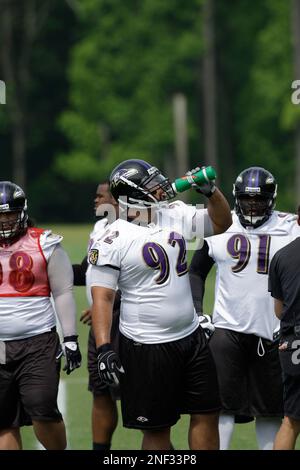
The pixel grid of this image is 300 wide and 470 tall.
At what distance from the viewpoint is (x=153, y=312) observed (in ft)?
20.8

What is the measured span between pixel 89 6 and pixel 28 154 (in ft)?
21.9

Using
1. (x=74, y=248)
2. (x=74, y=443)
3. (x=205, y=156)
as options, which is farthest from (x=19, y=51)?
(x=74, y=443)

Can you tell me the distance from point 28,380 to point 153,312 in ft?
→ 3.03

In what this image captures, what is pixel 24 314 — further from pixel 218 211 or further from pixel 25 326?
pixel 218 211

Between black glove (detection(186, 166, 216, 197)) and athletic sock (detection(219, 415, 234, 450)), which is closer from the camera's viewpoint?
black glove (detection(186, 166, 216, 197))

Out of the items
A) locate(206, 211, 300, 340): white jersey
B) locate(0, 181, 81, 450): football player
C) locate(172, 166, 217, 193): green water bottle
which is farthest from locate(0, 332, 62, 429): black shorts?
locate(172, 166, 217, 193): green water bottle

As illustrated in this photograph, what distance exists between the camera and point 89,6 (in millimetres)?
46875

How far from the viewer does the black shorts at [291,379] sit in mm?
6465

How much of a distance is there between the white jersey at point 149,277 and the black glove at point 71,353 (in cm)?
50

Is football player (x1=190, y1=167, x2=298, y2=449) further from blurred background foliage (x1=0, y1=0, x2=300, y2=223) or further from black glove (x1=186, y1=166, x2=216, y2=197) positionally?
blurred background foliage (x1=0, y1=0, x2=300, y2=223)

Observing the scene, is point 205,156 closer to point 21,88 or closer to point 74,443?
point 21,88

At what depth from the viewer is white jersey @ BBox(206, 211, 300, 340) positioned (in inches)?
286

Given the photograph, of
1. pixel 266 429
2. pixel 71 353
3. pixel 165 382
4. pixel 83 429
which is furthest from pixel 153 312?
pixel 83 429

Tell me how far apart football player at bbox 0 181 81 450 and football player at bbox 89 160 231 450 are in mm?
514
